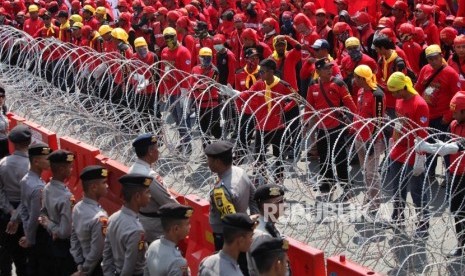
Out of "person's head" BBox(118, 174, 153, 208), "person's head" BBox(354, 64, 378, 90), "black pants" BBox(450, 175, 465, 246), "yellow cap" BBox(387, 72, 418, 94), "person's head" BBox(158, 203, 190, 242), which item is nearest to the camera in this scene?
"person's head" BBox(158, 203, 190, 242)

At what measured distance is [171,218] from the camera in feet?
20.3

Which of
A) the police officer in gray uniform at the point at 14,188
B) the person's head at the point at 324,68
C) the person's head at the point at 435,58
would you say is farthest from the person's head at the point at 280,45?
the police officer in gray uniform at the point at 14,188

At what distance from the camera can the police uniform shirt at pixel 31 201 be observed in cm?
828

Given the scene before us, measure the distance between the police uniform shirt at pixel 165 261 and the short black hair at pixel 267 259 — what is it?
2.69ft

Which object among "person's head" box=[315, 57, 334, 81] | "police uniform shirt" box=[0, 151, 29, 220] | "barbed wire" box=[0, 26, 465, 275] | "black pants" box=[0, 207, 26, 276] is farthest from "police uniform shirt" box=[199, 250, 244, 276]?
"person's head" box=[315, 57, 334, 81]

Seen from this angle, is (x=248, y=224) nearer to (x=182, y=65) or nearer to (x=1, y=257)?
(x=1, y=257)

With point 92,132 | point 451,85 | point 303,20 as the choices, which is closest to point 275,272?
point 451,85

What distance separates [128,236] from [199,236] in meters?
1.67

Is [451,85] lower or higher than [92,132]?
higher

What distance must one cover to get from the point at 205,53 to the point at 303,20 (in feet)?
8.85

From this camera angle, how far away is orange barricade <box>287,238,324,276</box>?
275 inches

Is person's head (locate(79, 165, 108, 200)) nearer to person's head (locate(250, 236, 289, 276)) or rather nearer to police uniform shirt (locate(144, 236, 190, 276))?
police uniform shirt (locate(144, 236, 190, 276))

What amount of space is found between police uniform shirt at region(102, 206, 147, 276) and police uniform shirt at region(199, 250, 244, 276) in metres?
1.14

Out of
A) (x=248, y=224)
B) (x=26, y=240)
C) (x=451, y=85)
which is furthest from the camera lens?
(x=451, y=85)
